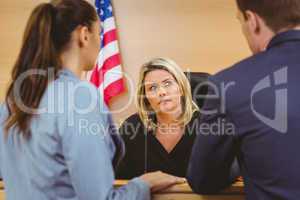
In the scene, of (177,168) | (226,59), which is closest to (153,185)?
(177,168)

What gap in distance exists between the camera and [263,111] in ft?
3.32

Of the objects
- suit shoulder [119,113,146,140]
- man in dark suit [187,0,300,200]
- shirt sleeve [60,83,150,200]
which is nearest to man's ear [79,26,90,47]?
shirt sleeve [60,83,150,200]

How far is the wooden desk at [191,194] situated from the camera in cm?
126

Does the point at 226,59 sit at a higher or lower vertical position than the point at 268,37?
Answer: higher

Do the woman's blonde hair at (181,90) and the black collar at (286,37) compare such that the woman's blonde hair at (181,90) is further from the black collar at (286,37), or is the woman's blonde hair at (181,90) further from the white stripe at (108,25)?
the black collar at (286,37)

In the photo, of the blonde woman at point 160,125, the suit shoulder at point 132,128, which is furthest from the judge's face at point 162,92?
the suit shoulder at point 132,128

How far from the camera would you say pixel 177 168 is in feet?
7.50

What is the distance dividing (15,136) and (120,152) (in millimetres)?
295

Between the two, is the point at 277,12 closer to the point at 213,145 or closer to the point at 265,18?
the point at 265,18

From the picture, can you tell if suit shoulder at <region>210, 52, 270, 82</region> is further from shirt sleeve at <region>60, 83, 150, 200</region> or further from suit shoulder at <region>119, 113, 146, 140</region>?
suit shoulder at <region>119, 113, 146, 140</region>

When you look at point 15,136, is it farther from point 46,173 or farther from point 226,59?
point 226,59

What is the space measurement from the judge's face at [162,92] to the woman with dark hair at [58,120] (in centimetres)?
127

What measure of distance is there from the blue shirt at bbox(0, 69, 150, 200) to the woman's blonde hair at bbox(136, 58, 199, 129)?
53.2 inches

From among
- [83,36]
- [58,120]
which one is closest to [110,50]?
[83,36]
